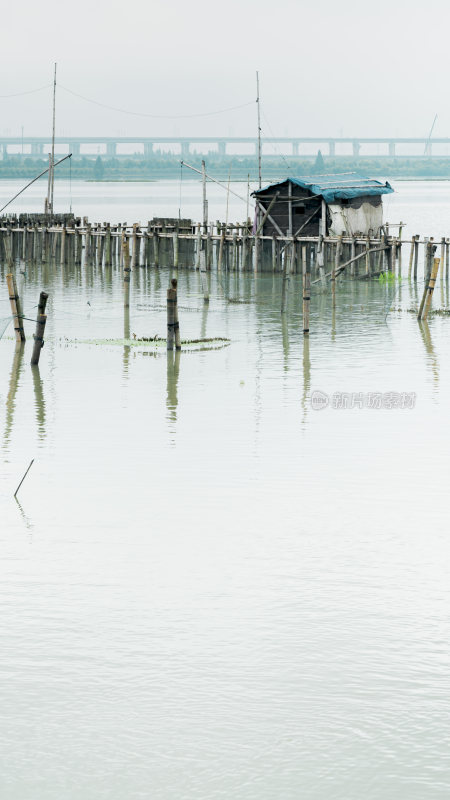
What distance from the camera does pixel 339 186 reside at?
43.9 m

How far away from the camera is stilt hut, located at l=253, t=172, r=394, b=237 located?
142 feet

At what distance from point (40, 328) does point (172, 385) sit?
9.62 ft

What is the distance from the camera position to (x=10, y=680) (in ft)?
31.5

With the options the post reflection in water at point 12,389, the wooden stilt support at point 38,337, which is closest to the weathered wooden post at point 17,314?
the post reflection in water at point 12,389

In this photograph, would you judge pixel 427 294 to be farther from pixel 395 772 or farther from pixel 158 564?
pixel 395 772

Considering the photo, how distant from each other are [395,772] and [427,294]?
26.7m

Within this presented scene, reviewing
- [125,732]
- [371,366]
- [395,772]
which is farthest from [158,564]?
[371,366]

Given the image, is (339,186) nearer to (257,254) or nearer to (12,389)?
(257,254)

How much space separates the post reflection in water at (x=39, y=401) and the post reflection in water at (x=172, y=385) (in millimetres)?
1967

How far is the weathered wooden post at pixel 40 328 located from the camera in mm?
23234

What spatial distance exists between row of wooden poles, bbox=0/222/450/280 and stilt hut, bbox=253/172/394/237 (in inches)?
24.4

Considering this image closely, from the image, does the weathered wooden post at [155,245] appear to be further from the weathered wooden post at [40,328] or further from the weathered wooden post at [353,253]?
the weathered wooden post at [40,328]

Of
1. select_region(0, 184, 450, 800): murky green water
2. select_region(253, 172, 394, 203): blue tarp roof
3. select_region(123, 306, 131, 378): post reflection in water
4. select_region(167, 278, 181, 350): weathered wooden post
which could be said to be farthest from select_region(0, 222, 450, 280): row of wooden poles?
select_region(0, 184, 450, 800): murky green water

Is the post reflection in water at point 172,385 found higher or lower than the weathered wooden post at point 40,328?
lower
